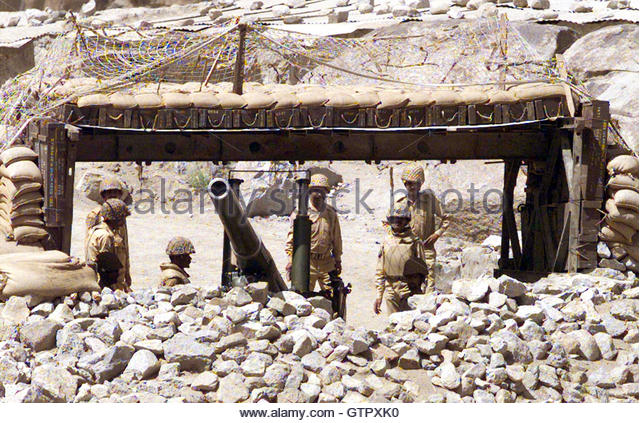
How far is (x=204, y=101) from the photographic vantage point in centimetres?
994

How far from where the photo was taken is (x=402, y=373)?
764 cm

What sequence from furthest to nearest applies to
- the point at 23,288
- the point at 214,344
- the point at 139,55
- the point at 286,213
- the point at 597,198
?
the point at 286,213
the point at 139,55
the point at 597,198
the point at 23,288
the point at 214,344

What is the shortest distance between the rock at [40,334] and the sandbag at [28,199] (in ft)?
6.23

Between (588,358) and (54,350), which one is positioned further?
(588,358)

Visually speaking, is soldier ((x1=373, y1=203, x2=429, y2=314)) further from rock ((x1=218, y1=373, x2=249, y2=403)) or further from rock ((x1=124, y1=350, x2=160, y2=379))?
rock ((x1=124, y1=350, x2=160, y2=379))

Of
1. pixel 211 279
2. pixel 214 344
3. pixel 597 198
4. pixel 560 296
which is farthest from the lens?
pixel 211 279

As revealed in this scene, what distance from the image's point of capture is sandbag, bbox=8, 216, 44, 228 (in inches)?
364

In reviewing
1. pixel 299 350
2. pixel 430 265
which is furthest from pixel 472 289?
pixel 430 265

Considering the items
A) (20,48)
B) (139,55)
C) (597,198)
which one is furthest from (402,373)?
(20,48)

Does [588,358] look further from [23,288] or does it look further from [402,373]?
[23,288]

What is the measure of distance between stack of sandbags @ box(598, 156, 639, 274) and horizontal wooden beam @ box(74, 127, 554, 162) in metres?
0.97

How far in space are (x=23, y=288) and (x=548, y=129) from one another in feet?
18.9

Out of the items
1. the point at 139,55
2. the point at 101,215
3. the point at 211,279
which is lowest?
the point at 211,279

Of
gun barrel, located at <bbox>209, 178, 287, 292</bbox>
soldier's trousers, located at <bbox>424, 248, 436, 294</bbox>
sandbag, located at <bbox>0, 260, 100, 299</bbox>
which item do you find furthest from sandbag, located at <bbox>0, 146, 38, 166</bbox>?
soldier's trousers, located at <bbox>424, 248, 436, 294</bbox>
